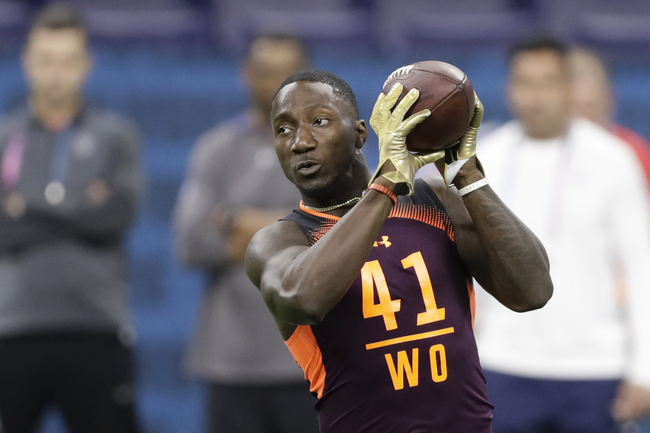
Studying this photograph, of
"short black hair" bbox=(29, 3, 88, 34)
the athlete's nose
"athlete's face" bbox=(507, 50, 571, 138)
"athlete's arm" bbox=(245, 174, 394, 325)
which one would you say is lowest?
"athlete's arm" bbox=(245, 174, 394, 325)

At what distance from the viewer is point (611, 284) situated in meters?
5.11

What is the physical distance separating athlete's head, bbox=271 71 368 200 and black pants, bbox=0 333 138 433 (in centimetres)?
265

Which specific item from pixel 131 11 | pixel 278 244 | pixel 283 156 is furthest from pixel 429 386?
pixel 131 11

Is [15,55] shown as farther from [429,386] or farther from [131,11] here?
[429,386]

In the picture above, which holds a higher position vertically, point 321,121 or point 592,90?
point 592,90

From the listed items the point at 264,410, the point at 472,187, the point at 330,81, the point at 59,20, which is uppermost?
the point at 59,20

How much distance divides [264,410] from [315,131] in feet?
8.70

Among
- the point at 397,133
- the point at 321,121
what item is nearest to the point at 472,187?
the point at 397,133

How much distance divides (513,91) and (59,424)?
4.18m

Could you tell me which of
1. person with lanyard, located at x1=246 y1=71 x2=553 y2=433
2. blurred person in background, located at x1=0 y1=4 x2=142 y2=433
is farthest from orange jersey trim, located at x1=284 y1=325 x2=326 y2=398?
blurred person in background, located at x1=0 y1=4 x2=142 y2=433

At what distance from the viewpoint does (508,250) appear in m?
2.88

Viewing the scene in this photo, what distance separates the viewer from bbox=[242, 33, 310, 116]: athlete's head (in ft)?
17.6

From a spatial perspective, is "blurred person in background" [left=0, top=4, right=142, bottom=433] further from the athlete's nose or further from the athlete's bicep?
the athlete's nose

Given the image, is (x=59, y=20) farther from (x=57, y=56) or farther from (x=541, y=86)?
(x=541, y=86)
